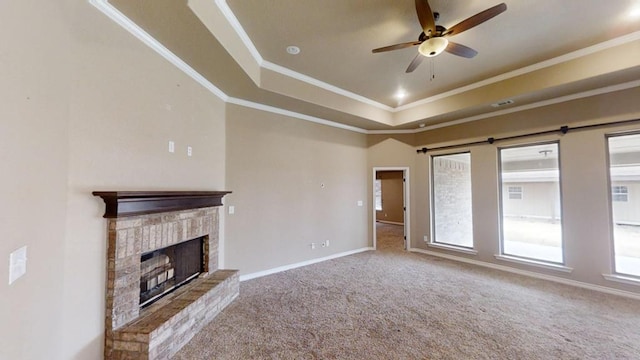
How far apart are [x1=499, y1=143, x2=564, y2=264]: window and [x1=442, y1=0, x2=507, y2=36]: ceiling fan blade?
3261 millimetres

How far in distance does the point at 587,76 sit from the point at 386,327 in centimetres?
420

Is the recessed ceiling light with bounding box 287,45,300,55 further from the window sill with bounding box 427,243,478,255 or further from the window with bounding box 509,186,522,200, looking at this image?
the window sill with bounding box 427,243,478,255

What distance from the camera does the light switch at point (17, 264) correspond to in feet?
3.76

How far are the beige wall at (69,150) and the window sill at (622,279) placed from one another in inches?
237

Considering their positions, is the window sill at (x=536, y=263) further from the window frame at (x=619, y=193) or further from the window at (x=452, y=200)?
the window frame at (x=619, y=193)

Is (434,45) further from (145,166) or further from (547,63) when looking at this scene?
(145,166)

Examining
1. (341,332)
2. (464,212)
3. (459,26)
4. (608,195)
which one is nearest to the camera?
(459,26)

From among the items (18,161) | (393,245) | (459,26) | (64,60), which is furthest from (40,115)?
(393,245)

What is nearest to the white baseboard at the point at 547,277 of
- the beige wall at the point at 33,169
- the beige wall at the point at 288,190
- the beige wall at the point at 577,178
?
the beige wall at the point at 577,178

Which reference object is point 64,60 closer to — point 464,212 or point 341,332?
point 341,332

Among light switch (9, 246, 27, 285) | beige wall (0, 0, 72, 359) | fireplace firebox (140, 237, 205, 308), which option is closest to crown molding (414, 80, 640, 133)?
fireplace firebox (140, 237, 205, 308)

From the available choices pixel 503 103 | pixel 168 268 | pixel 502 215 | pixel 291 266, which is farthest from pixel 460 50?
pixel 291 266

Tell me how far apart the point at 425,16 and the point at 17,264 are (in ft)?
11.1

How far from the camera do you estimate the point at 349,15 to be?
2750mm
